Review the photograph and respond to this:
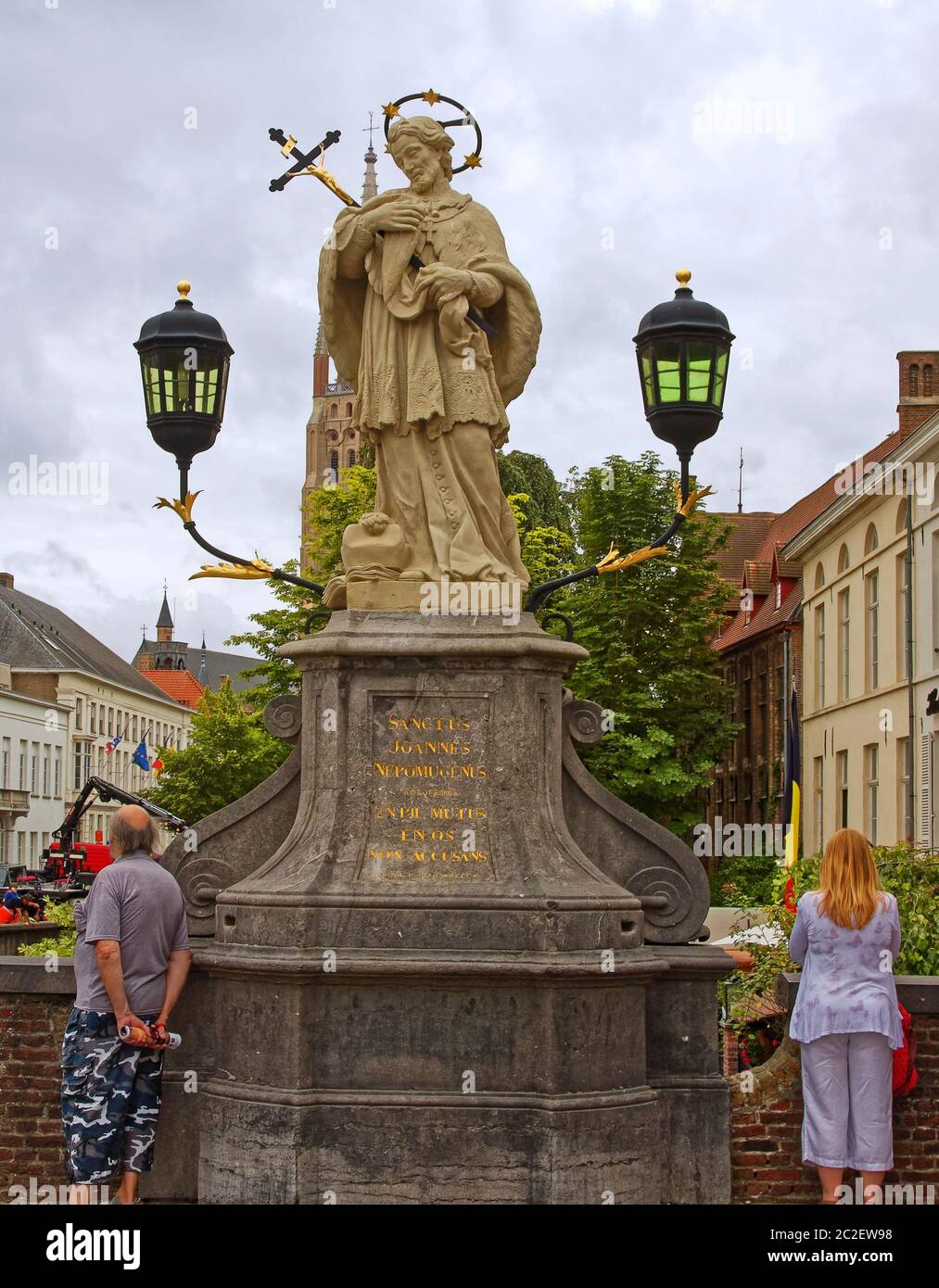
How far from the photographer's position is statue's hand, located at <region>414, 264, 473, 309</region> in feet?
27.7

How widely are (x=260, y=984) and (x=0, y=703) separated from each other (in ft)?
Result: 216

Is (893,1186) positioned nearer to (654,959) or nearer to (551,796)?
(654,959)

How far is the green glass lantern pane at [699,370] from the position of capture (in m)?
8.78

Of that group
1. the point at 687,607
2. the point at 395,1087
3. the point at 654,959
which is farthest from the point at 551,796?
the point at 687,607

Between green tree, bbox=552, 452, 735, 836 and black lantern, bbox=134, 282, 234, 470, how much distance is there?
78.2 ft

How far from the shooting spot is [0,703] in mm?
70375

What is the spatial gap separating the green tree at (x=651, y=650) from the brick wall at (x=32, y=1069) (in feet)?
81.7

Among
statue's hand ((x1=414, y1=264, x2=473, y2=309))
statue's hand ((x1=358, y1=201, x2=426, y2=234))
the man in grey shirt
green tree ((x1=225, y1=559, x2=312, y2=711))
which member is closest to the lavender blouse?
the man in grey shirt

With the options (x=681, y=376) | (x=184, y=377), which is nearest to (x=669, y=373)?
(x=681, y=376)

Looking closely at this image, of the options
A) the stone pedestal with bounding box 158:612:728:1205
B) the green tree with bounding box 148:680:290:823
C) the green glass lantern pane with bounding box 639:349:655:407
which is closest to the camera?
the stone pedestal with bounding box 158:612:728:1205

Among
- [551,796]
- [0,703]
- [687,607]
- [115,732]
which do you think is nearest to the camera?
[551,796]

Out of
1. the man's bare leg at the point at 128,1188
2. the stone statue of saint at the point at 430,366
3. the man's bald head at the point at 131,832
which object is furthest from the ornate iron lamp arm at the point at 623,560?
the man's bare leg at the point at 128,1188

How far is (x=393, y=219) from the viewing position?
28.3 feet

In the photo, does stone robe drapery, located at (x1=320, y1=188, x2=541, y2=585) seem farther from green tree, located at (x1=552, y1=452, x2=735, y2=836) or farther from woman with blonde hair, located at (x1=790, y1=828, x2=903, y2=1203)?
green tree, located at (x1=552, y1=452, x2=735, y2=836)
